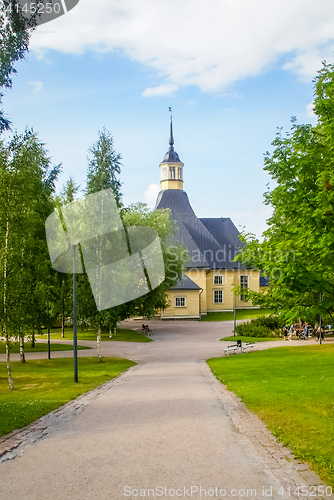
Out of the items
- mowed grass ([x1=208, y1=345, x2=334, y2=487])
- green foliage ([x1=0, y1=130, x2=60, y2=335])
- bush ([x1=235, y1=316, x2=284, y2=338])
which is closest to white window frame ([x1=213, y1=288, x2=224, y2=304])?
bush ([x1=235, y1=316, x2=284, y2=338])

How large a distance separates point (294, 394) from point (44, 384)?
27.0ft

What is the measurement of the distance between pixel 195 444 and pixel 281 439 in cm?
155

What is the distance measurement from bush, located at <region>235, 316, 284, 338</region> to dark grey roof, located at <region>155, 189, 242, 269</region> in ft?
64.1

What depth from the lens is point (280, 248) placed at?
40.3ft

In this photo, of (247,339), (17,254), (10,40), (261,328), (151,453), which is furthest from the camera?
(261,328)

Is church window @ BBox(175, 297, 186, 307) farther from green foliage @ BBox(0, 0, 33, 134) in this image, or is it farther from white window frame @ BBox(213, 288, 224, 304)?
green foliage @ BBox(0, 0, 33, 134)

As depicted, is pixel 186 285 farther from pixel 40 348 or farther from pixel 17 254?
pixel 17 254

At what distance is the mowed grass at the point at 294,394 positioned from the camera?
7.30m

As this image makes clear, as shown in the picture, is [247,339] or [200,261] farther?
[200,261]

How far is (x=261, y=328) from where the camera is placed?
35625mm

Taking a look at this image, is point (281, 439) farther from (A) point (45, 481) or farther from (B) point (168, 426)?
(A) point (45, 481)

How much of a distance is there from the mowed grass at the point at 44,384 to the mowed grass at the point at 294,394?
181 inches
